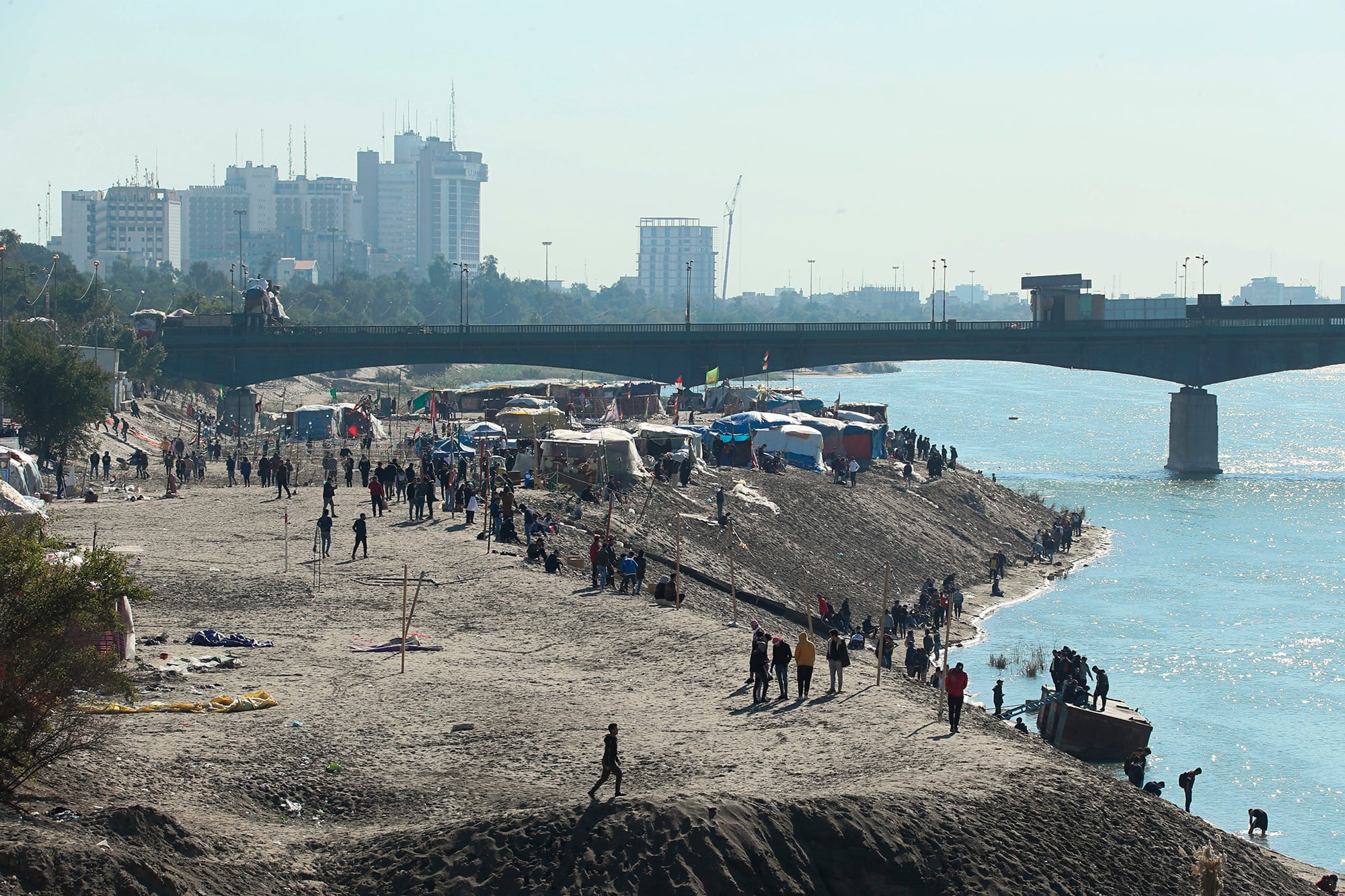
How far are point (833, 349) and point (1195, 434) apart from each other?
2224 centimetres

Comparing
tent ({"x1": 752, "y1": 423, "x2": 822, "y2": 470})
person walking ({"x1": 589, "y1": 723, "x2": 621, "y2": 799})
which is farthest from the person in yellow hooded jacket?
tent ({"x1": 752, "y1": 423, "x2": 822, "y2": 470})

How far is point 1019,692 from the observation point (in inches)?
1446

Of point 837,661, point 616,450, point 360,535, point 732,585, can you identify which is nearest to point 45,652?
point 837,661

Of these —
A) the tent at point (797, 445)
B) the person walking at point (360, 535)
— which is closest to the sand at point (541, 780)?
the person walking at point (360, 535)

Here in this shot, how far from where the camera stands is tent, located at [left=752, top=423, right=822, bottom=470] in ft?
190

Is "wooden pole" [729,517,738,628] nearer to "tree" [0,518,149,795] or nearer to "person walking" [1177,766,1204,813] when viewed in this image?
"person walking" [1177,766,1204,813]

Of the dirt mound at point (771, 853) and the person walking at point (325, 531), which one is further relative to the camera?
the person walking at point (325, 531)

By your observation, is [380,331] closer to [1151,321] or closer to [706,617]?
[1151,321]

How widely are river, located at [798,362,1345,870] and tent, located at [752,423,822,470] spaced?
10.7m

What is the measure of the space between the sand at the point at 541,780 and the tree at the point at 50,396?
21186 mm

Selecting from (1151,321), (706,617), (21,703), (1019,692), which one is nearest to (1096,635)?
Answer: (1019,692)

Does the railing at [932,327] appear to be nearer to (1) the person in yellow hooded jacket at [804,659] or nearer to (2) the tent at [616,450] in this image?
(2) the tent at [616,450]

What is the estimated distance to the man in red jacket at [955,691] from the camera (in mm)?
21062

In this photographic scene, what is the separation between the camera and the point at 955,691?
21219 millimetres
